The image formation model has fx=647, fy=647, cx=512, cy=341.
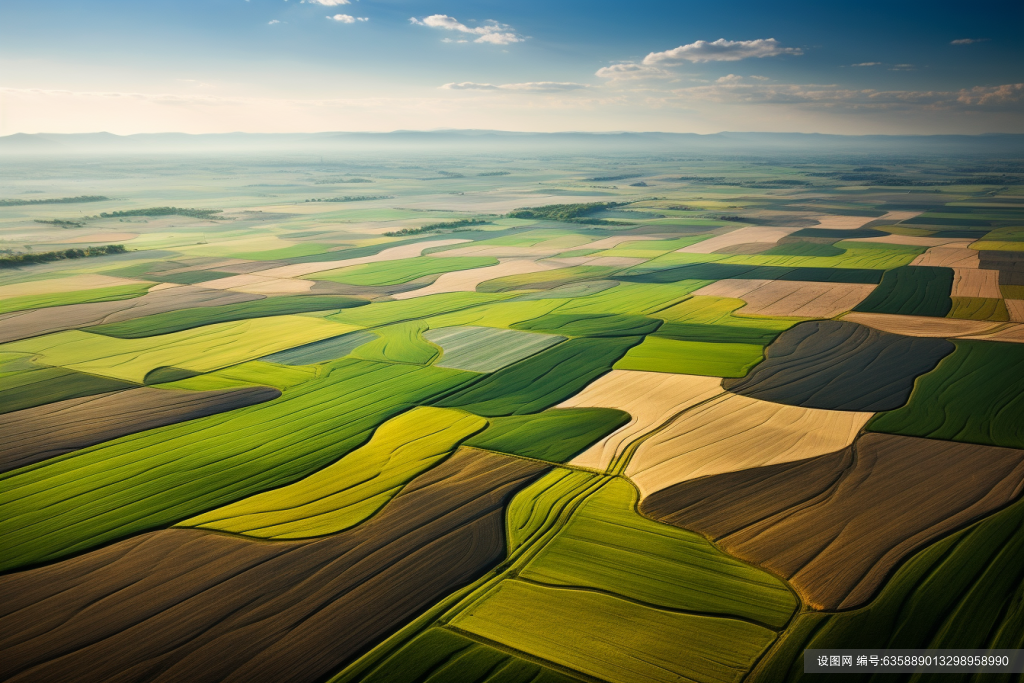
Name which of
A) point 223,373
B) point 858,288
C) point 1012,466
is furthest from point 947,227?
point 223,373

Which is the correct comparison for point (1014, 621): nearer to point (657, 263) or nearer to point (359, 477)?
point (359, 477)

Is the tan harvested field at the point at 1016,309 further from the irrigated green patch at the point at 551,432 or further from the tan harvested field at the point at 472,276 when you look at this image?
the tan harvested field at the point at 472,276

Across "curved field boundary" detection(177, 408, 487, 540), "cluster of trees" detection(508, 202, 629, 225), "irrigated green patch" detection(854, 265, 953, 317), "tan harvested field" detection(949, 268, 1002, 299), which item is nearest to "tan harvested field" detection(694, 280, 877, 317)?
"irrigated green patch" detection(854, 265, 953, 317)

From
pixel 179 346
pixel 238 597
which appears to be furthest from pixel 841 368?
pixel 179 346

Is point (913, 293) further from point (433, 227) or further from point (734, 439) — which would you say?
point (433, 227)

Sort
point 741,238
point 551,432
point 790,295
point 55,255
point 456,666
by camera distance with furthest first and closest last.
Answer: point 741,238
point 55,255
point 790,295
point 551,432
point 456,666

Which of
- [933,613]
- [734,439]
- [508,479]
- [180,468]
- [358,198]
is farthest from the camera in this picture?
[358,198]
